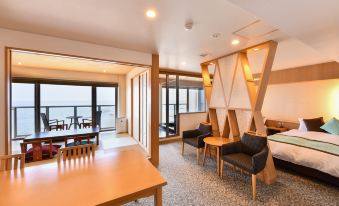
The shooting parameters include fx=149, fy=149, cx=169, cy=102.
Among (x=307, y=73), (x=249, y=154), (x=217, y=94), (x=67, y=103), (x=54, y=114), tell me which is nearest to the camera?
(x=249, y=154)

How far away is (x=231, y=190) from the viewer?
93.9 inches

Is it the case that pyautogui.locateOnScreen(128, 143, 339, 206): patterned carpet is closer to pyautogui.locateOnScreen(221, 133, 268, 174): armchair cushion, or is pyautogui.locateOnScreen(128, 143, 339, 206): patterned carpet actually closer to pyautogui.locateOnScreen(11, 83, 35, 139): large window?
pyautogui.locateOnScreen(221, 133, 268, 174): armchair cushion

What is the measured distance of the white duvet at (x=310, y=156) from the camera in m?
2.34

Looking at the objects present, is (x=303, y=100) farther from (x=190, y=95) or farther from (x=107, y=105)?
(x=107, y=105)

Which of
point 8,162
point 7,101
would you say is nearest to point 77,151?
point 8,162

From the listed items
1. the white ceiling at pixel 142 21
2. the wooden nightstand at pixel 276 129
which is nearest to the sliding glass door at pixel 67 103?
the white ceiling at pixel 142 21

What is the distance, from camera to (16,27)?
2047mm

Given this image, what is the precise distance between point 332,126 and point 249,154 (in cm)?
268

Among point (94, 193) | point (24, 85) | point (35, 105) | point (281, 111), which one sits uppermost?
point (24, 85)

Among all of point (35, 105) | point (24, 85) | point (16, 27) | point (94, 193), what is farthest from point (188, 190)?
point (24, 85)

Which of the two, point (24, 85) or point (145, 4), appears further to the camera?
point (24, 85)

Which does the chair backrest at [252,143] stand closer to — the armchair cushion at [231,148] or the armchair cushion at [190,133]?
the armchair cushion at [231,148]

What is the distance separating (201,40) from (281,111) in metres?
4.18

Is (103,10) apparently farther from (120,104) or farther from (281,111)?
(281,111)
